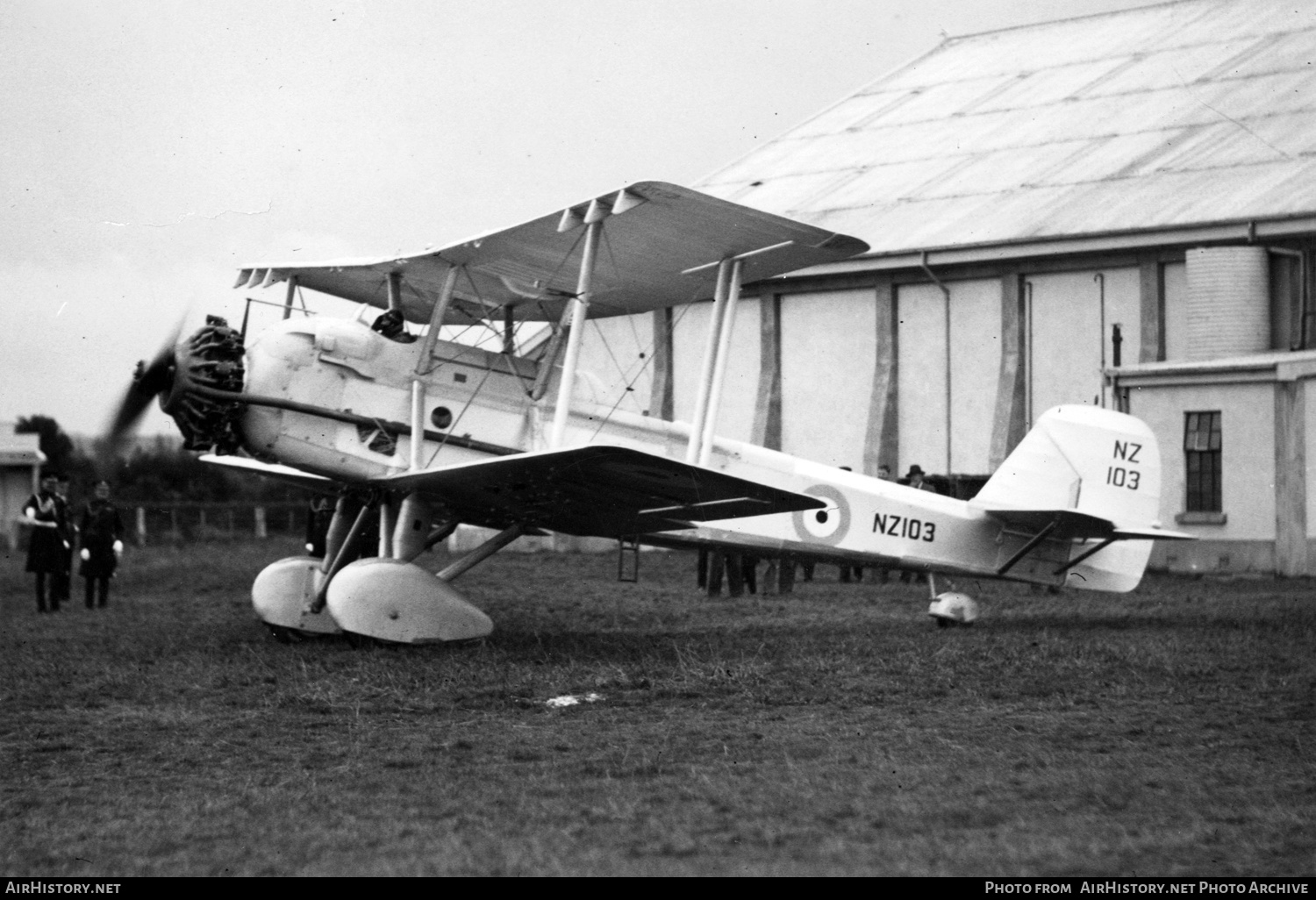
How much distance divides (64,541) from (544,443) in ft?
29.6

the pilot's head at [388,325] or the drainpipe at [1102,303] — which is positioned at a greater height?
the drainpipe at [1102,303]

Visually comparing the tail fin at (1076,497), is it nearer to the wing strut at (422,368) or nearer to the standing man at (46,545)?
the wing strut at (422,368)

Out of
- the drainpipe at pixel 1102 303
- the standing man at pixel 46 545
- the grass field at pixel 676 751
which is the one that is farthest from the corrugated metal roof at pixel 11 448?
the drainpipe at pixel 1102 303

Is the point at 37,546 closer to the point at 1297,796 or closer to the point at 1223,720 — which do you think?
the point at 1223,720

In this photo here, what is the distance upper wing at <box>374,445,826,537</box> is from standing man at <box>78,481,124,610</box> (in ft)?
26.9

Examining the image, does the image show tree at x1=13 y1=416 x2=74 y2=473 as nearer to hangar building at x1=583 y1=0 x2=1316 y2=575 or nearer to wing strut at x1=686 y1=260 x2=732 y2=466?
wing strut at x1=686 y1=260 x2=732 y2=466

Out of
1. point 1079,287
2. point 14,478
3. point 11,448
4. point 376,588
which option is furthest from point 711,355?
point 14,478

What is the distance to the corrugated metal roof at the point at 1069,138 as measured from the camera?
2638cm

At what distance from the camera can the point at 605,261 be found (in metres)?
13.0

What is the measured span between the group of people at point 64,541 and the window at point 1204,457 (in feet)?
50.9

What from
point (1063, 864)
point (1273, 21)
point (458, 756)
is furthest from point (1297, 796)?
point (1273, 21)

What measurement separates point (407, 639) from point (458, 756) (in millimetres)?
3946

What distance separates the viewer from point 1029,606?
16.3m

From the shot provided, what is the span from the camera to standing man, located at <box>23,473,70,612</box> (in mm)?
18547
